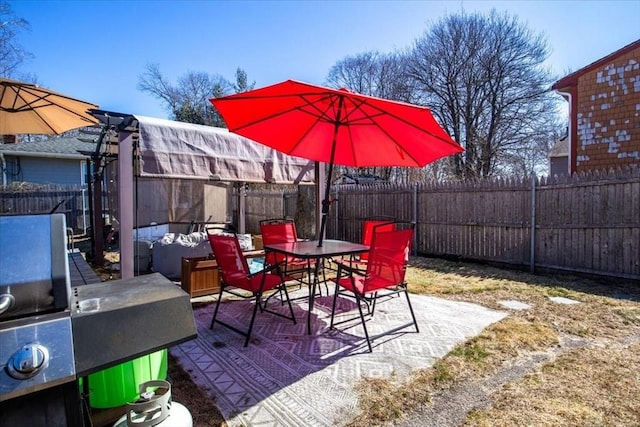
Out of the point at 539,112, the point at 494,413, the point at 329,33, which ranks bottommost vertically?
the point at 494,413

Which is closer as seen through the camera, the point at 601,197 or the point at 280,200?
the point at 601,197

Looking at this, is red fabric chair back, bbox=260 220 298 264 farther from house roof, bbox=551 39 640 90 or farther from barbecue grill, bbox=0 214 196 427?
house roof, bbox=551 39 640 90

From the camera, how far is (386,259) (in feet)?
11.5

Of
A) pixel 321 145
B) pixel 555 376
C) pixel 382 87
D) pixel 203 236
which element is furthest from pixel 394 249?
pixel 382 87

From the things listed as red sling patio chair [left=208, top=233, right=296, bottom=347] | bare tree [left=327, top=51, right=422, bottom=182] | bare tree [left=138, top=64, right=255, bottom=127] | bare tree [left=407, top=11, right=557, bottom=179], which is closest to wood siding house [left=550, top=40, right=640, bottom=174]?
red sling patio chair [left=208, top=233, right=296, bottom=347]

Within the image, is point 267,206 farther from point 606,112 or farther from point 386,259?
point 386,259

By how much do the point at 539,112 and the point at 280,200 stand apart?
1392 centimetres

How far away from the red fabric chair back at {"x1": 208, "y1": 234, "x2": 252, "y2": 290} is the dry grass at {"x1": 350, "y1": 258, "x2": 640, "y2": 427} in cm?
160

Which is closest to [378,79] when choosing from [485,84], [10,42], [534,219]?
[485,84]

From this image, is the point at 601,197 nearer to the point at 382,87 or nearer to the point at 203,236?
the point at 203,236

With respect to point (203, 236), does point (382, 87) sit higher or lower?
higher

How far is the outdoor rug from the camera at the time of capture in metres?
2.34

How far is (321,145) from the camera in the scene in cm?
495

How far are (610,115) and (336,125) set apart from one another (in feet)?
22.6
